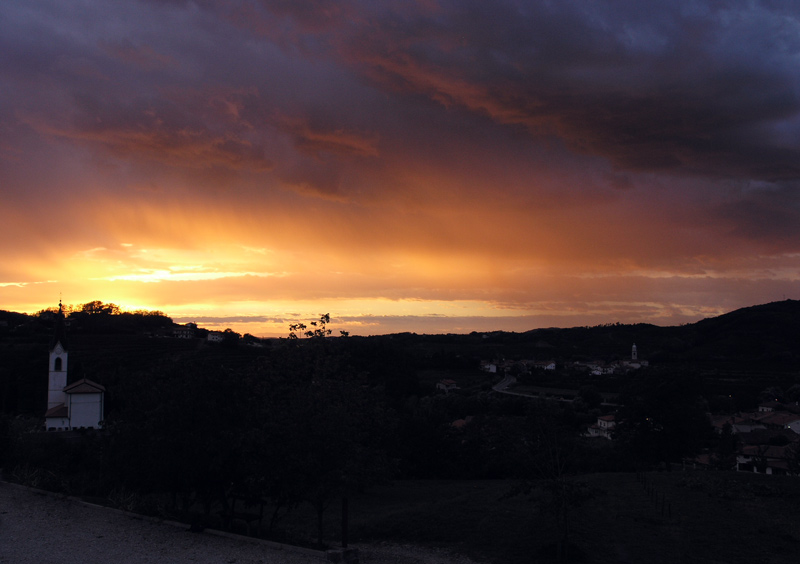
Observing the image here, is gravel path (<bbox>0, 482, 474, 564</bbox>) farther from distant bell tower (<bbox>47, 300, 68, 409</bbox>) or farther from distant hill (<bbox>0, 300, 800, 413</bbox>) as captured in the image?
distant bell tower (<bbox>47, 300, 68, 409</bbox>)

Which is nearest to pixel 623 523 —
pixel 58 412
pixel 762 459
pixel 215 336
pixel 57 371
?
pixel 762 459

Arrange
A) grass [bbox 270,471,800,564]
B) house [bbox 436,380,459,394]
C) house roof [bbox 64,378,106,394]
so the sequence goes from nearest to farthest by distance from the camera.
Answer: grass [bbox 270,471,800,564], house roof [bbox 64,378,106,394], house [bbox 436,380,459,394]

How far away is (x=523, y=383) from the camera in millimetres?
95688

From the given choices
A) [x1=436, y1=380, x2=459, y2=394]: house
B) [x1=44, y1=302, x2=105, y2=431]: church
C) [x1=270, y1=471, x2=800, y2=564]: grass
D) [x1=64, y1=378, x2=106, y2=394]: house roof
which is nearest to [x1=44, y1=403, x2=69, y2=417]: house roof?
[x1=44, y1=302, x2=105, y2=431]: church

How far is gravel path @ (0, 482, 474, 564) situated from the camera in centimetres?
1413

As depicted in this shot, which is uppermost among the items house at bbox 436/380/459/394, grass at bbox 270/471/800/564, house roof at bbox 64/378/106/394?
house roof at bbox 64/378/106/394

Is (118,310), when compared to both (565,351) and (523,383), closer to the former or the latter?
(523,383)

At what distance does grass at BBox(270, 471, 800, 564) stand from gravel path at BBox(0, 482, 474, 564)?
2.11 m

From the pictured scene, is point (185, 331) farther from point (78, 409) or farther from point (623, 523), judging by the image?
point (623, 523)

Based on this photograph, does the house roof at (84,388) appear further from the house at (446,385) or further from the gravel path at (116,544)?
the house at (446,385)

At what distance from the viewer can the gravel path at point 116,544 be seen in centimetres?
1413

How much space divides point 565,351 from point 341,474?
467 ft

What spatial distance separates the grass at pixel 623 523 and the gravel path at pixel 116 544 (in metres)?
2.11

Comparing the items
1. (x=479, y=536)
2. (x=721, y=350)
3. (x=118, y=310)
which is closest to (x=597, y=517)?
(x=479, y=536)
